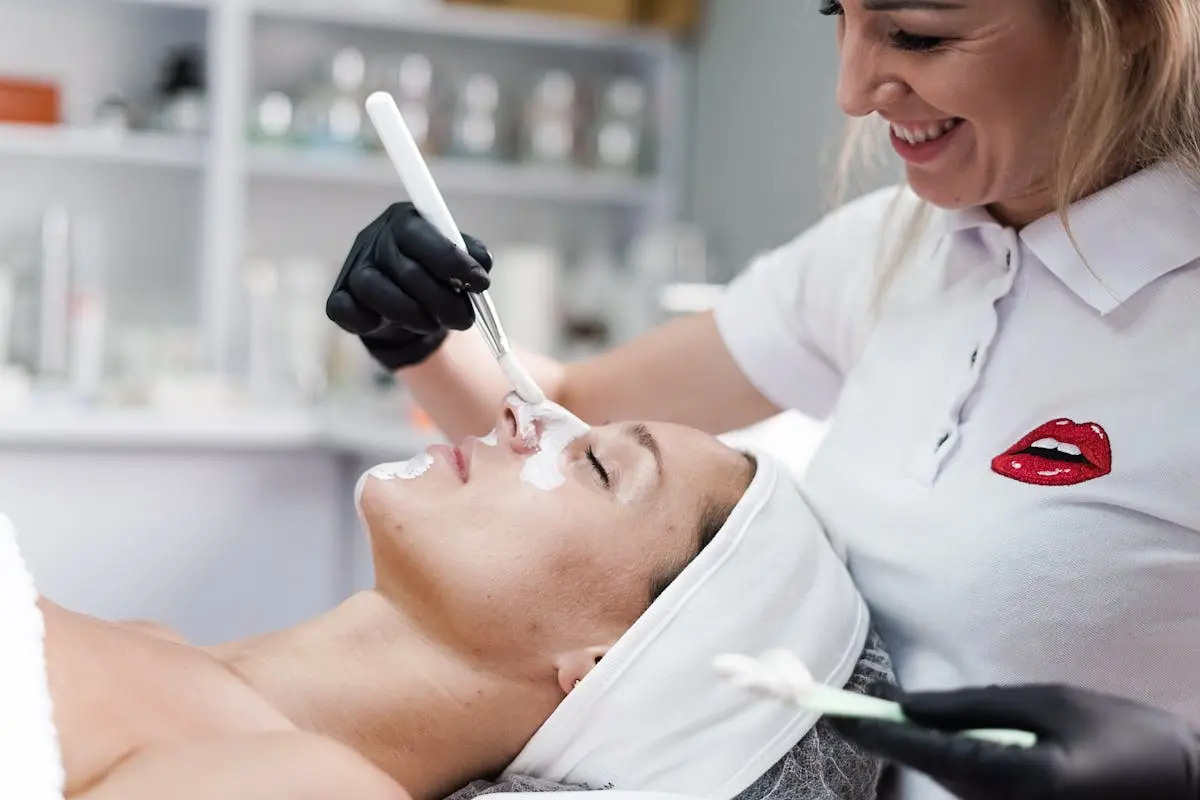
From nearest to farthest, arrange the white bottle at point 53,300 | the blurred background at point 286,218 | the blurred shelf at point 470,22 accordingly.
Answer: the blurred background at point 286,218 < the white bottle at point 53,300 < the blurred shelf at point 470,22

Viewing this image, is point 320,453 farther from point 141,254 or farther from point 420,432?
point 141,254

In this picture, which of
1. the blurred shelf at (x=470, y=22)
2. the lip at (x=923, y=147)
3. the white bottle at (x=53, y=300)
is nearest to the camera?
the lip at (x=923, y=147)

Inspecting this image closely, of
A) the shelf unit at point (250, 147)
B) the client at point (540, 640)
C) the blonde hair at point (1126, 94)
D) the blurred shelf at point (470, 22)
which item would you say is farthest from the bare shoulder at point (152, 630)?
the blurred shelf at point (470, 22)

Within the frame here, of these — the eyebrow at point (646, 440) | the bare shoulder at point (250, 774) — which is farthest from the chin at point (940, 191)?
the bare shoulder at point (250, 774)

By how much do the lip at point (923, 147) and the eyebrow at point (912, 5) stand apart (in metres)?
0.11

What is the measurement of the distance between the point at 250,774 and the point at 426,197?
0.58 metres

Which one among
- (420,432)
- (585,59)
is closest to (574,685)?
(420,432)

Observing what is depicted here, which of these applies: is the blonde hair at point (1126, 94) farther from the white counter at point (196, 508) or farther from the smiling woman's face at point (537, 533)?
the white counter at point (196, 508)

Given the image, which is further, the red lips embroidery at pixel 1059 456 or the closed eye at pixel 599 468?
the closed eye at pixel 599 468

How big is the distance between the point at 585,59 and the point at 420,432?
1.41 m

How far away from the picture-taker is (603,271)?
3.21m

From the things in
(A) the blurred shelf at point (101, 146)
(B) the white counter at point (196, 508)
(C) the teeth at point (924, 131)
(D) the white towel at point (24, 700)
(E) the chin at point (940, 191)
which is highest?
(C) the teeth at point (924, 131)

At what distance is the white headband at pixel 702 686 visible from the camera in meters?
1.12

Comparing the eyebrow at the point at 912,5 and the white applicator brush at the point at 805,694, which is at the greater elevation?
the eyebrow at the point at 912,5
